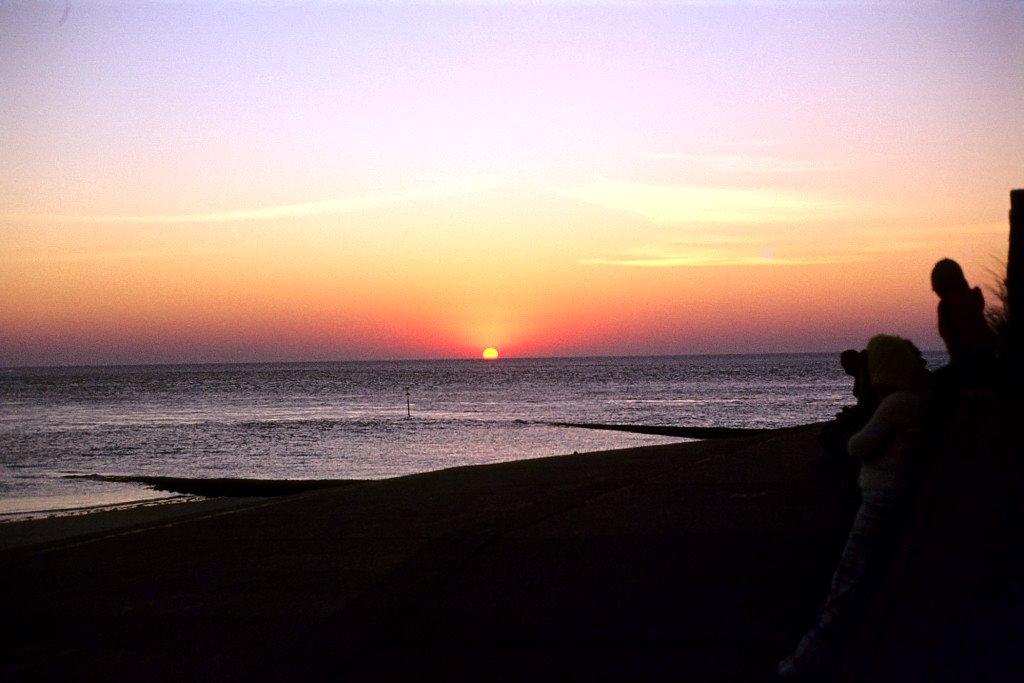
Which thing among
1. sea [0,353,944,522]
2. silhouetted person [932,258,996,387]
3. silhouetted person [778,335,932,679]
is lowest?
sea [0,353,944,522]

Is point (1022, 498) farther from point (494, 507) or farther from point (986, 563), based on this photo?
point (494, 507)

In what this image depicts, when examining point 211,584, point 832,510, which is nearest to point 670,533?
point 832,510

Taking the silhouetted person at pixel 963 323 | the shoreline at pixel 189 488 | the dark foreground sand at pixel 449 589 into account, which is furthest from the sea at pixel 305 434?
the silhouetted person at pixel 963 323

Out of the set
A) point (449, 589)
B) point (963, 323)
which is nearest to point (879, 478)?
point (963, 323)

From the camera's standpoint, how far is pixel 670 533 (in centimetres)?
946

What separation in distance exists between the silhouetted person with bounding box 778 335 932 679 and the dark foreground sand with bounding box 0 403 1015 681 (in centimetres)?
58

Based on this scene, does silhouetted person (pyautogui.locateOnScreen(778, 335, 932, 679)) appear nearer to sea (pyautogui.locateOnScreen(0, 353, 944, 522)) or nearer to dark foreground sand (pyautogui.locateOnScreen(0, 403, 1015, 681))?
dark foreground sand (pyautogui.locateOnScreen(0, 403, 1015, 681))

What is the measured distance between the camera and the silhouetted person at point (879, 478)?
16.0ft

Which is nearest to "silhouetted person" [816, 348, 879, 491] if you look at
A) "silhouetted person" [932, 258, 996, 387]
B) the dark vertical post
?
→ "silhouetted person" [932, 258, 996, 387]

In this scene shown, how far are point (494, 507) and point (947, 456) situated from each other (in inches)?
302

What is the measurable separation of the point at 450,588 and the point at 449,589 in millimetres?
32

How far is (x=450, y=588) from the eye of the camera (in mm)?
7664

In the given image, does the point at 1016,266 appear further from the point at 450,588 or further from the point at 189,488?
the point at 189,488

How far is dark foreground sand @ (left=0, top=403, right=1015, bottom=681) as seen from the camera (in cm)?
603
